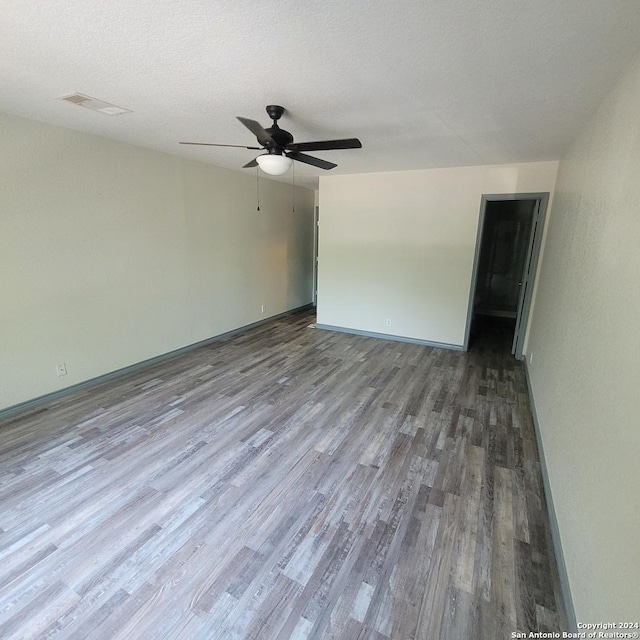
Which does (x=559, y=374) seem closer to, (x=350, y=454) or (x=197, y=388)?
(x=350, y=454)

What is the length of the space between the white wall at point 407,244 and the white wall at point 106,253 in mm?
1436

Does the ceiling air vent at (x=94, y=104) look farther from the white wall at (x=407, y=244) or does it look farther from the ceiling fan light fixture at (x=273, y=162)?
the white wall at (x=407, y=244)

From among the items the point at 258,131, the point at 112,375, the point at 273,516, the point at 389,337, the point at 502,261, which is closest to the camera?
the point at 273,516

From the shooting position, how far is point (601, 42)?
1.54 m

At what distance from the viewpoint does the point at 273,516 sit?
78.6 inches

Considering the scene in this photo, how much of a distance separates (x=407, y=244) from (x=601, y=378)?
12.3 ft

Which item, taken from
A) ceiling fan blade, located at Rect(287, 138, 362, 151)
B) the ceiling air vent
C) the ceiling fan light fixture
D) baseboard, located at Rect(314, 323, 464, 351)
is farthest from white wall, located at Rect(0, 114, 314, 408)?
ceiling fan blade, located at Rect(287, 138, 362, 151)

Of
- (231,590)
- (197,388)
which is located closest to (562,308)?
(231,590)

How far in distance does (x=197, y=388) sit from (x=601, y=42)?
12.8 feet

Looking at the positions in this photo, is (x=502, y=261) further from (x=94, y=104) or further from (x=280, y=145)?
(x=94, y=104)

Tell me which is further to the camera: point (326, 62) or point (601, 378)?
point (326, 62)

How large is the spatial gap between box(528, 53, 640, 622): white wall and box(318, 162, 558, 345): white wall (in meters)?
1.83

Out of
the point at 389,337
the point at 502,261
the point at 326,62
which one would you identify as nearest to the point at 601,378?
the point at 326,62

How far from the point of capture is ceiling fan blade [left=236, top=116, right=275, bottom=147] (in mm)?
2173
